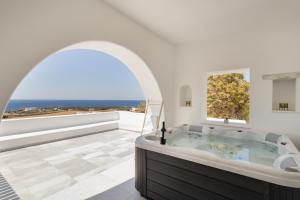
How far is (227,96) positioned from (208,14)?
2.87m

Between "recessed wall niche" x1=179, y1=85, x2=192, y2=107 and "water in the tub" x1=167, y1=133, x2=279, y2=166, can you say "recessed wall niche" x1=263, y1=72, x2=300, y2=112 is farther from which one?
"recessed wall niche" x1=179, y1=85, x2=192, y2=107

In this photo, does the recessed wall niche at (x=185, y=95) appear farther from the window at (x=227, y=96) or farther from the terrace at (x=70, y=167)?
the terrace at (x=70, y=167)

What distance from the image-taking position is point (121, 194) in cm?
233

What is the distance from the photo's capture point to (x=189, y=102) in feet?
16.0

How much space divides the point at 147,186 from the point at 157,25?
3226 millimetres

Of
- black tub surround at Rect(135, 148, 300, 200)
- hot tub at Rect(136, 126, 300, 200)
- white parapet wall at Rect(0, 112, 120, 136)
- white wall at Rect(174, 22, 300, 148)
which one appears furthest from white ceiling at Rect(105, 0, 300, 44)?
white parapet wall at Rect(0, 112, 120, 136)

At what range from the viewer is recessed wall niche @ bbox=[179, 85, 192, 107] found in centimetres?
493

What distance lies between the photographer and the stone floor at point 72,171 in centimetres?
235

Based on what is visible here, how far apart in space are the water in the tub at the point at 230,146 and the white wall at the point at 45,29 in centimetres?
228

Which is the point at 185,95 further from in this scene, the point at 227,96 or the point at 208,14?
the point at 208,14

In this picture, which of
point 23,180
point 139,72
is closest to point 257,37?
point 139,72

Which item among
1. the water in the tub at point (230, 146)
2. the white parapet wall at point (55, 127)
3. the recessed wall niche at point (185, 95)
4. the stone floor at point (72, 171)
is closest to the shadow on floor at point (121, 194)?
the stone floor at point (72, 171)

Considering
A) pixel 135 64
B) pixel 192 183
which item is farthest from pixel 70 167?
pixel 135 64

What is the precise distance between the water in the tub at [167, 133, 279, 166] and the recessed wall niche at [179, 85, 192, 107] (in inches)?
51.6
